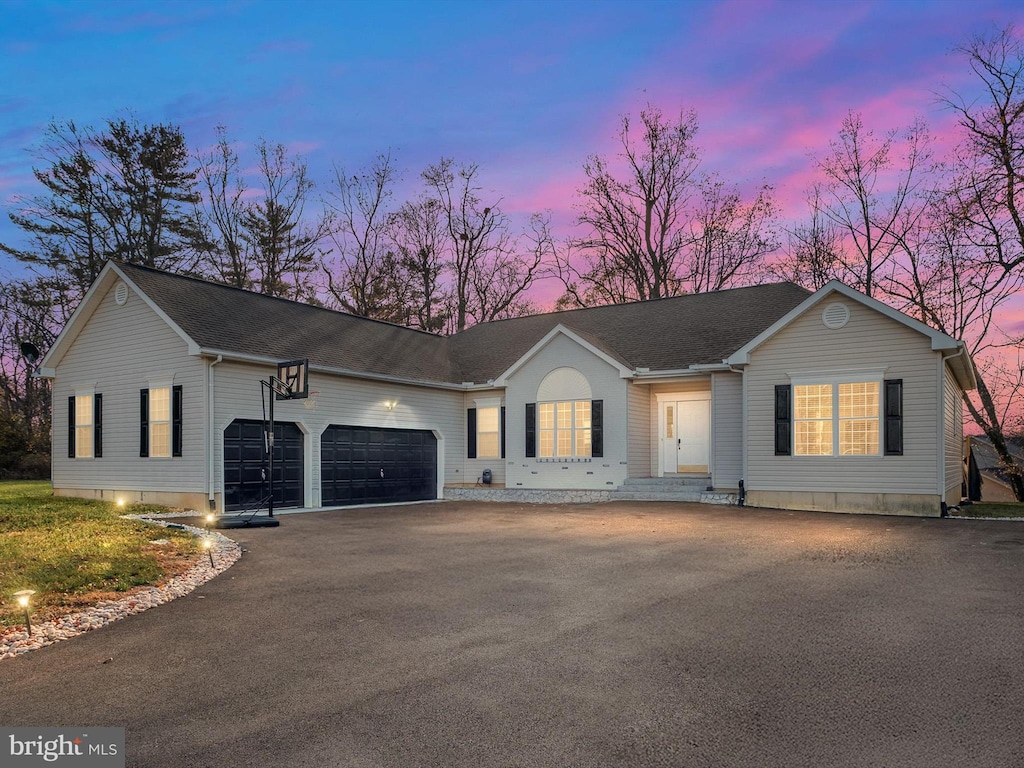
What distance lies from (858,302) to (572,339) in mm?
7702

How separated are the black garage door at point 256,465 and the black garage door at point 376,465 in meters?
0.84

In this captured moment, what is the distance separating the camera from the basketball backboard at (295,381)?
46.0 feet

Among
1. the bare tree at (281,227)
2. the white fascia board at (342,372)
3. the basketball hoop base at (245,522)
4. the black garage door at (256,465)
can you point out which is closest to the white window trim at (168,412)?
the black garage door at (256,465)

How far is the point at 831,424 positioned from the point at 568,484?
7421mm

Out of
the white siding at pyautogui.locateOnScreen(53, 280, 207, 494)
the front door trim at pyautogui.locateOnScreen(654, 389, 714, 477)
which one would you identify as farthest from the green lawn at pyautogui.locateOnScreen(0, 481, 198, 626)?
the front door trim at pyautogui.locateOnScreen(654, 389, 714, 477)

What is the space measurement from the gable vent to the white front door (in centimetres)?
461

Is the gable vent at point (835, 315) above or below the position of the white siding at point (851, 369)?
above

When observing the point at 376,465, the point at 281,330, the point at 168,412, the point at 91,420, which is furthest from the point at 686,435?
Result: the point at 91,420

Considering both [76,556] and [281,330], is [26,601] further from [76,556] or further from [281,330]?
[281,330]

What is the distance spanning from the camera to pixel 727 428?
17500 mm

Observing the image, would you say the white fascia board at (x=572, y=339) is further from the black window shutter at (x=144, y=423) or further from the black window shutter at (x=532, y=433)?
the black window shutter at (x=144, y=423)

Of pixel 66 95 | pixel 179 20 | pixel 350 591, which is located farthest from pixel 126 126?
pixel 350 591

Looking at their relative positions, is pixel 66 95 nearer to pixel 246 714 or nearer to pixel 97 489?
pixel 97 489

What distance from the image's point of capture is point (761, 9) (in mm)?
12641
